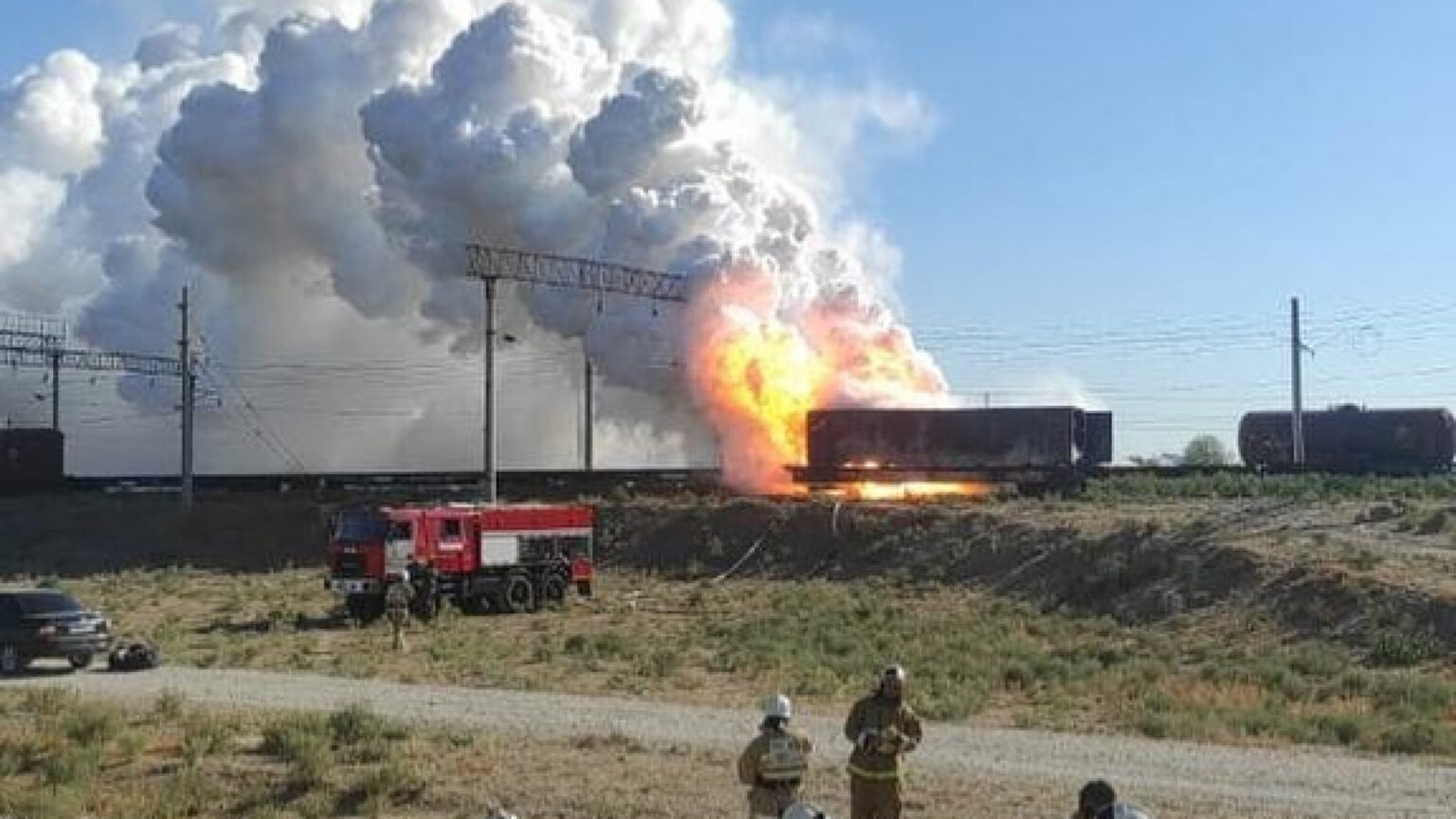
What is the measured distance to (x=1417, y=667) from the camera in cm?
3108

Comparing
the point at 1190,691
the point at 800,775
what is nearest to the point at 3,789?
the point at 800,775

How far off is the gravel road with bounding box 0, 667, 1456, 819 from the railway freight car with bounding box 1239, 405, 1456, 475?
4340 cm

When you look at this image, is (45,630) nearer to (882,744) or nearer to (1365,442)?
(882,744)

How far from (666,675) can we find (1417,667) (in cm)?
1291

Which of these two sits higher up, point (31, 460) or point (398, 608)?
point (31, 460)

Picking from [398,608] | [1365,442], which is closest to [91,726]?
[398,608]

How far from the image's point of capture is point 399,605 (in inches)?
1510

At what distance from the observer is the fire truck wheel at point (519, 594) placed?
46000 mm

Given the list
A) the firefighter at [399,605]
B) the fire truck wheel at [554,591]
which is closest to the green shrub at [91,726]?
the firefighter at [399,605]

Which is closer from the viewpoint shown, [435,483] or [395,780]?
[395,780]

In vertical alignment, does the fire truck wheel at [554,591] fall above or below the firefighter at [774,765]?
below

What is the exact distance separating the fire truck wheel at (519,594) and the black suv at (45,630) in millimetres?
13894

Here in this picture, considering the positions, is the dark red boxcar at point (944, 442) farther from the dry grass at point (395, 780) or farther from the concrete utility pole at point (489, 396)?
the dry grass at point (395, 780)

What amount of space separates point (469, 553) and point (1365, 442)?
39.4m
